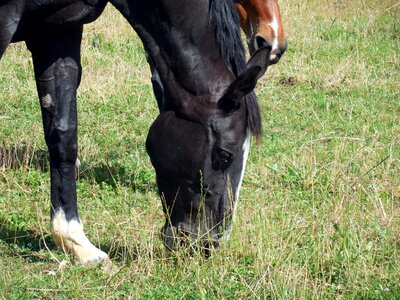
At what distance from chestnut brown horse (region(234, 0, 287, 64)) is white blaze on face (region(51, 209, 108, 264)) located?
2285mm

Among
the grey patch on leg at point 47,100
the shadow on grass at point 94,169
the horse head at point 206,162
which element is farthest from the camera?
the shadow on grass at point 94,169

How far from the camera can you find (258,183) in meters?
6.30

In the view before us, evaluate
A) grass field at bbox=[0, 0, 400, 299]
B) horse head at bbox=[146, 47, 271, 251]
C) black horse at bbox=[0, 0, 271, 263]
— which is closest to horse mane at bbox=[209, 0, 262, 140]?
black horse at bbox=[0, 0, 271, 263]

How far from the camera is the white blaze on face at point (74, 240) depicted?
4816 millimetres

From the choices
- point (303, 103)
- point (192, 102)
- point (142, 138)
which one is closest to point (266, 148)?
point (142, 138)

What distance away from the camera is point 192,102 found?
179 inches

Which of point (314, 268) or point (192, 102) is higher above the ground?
point (192, 102)

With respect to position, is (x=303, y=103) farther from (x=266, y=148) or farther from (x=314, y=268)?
(x=314, y=268)

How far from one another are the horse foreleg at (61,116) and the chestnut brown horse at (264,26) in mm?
1935

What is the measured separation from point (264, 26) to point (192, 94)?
7.67 ft

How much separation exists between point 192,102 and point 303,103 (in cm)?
417

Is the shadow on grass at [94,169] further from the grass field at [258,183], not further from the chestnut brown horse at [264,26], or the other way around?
the chestnut brown horse at [264,26]

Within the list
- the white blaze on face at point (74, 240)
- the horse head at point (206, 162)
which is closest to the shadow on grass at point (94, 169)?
the white blaze on face at point (74, 240)

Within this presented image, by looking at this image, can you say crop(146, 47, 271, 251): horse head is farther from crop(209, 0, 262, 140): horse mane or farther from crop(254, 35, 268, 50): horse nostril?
crop(254, 35, 268, 50): horse nostril
